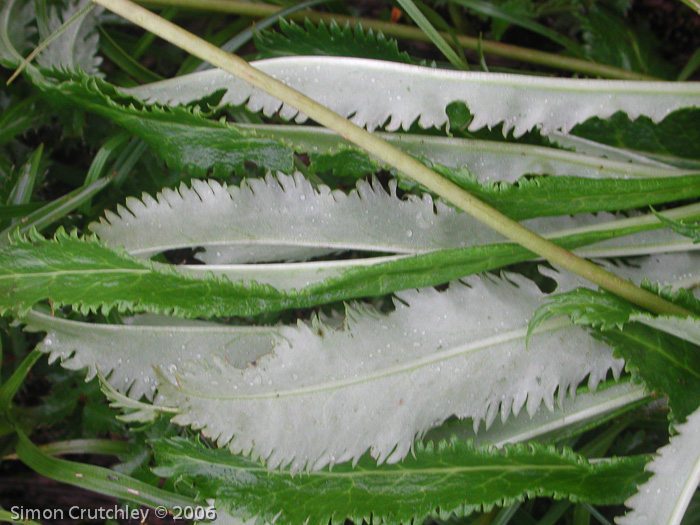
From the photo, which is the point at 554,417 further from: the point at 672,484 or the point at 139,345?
the point at 139,345

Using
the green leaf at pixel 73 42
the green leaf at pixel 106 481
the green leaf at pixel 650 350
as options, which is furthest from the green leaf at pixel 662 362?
the green leaf at pixel 73 42

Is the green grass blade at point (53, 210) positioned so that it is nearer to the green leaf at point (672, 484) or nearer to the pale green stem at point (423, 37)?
the pale green stem at point (423, 37)

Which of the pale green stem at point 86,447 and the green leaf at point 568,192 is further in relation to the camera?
the pale green stem at point 86,447

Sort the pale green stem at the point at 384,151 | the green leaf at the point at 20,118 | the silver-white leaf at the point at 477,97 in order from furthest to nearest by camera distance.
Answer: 1. the green leaf at the point at 20,118
2. the silver-white leaf at the point at 477,97
3. the pale green stem at the point at 384,151

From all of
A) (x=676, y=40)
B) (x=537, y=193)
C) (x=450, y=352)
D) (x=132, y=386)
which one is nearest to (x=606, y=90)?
(x=537, y=193)

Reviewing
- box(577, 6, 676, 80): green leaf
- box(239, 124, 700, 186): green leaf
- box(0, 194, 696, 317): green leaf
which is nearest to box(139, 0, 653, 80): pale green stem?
box(577, 6, 676, 80): green leaf

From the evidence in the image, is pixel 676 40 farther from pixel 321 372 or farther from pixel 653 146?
pixel 321 372
